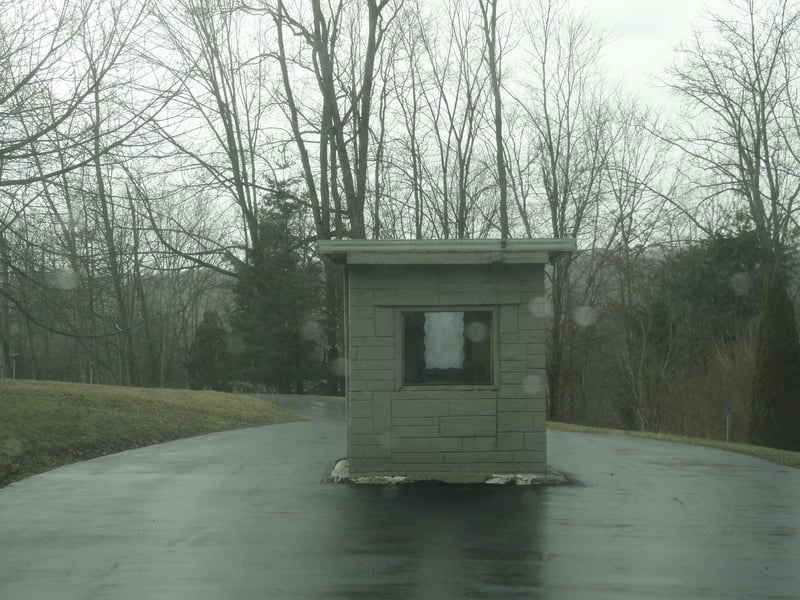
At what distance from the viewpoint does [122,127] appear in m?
11.3

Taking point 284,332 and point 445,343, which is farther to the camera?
point 284,332

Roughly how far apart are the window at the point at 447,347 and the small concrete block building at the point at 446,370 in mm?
12

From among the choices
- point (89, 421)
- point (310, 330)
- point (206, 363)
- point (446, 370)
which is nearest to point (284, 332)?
point (310, 330)

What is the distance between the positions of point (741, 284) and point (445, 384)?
2341 cm

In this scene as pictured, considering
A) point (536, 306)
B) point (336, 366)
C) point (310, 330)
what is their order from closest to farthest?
1. point (536, 306)
2. point (336, 366)
3. point (310, 330)

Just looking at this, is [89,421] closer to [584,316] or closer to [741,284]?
[741,284]

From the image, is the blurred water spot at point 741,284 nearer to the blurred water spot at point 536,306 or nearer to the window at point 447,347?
the blurred water spot at point 536,306

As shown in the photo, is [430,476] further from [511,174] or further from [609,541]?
[511,174]

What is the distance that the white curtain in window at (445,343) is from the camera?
40.0 feet

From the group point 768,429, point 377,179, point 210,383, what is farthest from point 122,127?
point 210,383

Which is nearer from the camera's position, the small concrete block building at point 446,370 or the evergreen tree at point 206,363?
the small concrete block building at point 446,370

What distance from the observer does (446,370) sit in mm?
12219

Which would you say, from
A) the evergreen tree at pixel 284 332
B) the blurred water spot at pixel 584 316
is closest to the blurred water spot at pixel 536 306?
the blurred water spot at pixel 584 316

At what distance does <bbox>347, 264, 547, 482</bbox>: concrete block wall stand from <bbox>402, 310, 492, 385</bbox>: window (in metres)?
0.10
